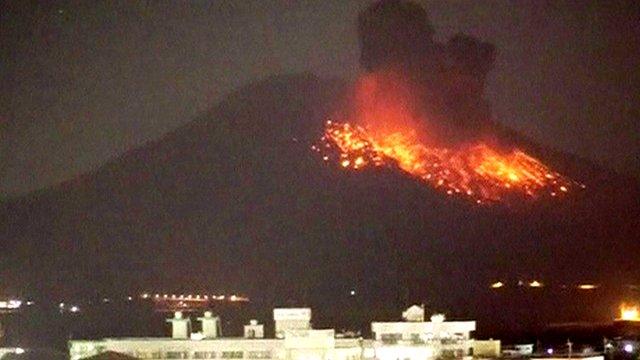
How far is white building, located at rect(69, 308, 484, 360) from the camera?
40.0ft

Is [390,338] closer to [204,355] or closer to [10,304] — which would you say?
[204,355]

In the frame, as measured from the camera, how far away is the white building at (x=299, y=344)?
12195mm

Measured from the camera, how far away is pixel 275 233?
108 feet

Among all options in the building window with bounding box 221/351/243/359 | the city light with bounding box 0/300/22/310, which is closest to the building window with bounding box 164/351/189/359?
the building window with bounding box 221/351/243/359

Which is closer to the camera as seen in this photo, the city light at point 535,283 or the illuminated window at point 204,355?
the illuminated window at point 204,355

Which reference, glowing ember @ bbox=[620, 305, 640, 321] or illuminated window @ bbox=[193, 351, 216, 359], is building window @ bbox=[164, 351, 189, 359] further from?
glowing ember @ bbox=[620, 305, 640, 321]

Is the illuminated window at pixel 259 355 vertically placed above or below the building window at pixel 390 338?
below

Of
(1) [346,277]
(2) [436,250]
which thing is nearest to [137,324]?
(1) [346,277]

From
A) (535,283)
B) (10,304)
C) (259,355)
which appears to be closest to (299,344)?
(259,355)

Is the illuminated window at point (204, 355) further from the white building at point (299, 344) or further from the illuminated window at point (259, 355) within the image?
the illuminated window at point (259, 355)

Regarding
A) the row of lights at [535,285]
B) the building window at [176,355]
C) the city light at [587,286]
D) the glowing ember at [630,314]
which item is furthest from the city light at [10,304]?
the building window at [176,355]

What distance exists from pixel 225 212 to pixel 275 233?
169 cm

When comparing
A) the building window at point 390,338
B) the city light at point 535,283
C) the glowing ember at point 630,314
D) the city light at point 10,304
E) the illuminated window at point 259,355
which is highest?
the city light at point 535,283

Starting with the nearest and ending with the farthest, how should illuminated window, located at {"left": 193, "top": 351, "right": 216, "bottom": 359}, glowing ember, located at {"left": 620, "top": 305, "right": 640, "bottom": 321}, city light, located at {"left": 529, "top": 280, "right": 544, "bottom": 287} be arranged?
illuminated window, located at {"left": 193, "top": 351, "right": 216, "bottom": 359}
glowing ember, located at {"left": 620, "top": 305, "right": 640, "bottom": 321}
city light, located at {"left": 529, "top": 280, "right": 544, "bottom": 287}
